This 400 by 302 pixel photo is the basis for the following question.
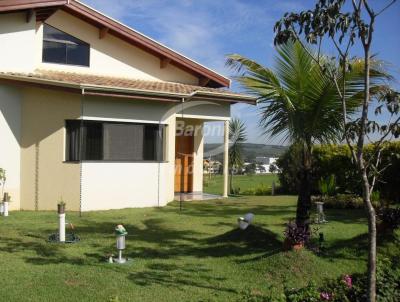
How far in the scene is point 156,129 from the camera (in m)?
15.0

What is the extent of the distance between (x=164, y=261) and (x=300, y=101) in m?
3.53

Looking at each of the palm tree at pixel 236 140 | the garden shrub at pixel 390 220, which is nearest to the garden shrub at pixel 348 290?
the garden shrub at pixel 390 220

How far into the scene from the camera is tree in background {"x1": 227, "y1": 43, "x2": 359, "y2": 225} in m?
8.02

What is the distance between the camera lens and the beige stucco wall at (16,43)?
1374 cm

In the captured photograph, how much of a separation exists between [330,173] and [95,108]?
8842mm

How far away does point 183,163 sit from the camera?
18.1 meters

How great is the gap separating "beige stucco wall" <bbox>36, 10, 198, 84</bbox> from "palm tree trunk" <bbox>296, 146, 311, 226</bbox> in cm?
977

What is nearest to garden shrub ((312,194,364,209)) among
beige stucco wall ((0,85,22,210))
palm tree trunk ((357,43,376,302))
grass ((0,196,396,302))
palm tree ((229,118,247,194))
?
grass ((0,196,396,302))

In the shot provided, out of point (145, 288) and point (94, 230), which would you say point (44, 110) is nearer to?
point (94, 230)

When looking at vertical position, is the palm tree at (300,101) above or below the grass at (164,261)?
above

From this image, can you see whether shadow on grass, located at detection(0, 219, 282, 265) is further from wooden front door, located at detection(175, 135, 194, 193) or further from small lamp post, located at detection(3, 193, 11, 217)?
wooden front door, located at detection(175, 135, 194, 193)

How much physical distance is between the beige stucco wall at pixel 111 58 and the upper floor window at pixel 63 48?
6.1 inches

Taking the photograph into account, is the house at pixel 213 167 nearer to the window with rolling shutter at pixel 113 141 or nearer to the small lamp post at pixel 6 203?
the window with rolling shutter at pixel 113 141

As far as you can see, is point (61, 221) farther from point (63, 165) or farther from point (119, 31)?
point (119, 31)
